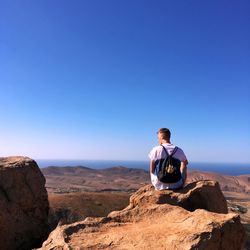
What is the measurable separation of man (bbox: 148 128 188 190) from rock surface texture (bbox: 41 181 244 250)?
252mm

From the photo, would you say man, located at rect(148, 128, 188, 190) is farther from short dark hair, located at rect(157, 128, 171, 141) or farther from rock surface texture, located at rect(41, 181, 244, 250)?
rock surface texture, located at rect(41, 181, 244, 250)

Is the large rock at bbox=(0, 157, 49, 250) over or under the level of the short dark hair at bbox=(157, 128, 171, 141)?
under

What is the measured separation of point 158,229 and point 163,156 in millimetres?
2211

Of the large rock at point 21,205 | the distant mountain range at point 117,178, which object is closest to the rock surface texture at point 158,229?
the large rock at point 21,205

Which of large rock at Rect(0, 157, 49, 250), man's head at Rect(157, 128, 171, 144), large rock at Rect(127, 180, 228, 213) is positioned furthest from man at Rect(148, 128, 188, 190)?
large rock at Rect(0, 157, 49, 250)

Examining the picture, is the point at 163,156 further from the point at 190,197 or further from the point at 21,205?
the point at 21,205

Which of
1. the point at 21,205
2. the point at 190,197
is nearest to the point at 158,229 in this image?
the point at 190,197

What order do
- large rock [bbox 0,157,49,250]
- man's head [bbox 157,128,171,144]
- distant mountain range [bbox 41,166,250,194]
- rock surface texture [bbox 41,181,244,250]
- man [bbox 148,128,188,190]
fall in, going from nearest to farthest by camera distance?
rock surface texture [bbox 41,181,244,250], man [bbox 148,128,188,190], man's head [bbox 157,128,171,144], large rock [bbox 0,157,49,250], distant mountain range [bbox 41,166,250,194]

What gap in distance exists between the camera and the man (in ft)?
28.5

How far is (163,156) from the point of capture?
8672mm

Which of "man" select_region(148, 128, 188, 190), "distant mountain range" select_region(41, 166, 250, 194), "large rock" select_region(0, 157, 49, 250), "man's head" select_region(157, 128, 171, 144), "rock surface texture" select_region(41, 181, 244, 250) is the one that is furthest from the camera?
"distant mountain range" select_region(41, 166, 250, 194)

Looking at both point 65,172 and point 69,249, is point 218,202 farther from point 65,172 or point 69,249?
point 65,172

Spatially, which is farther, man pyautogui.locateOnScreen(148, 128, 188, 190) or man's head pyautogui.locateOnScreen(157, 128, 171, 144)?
man's head pyautogui.locateOnScreen(157, 128, 171, 144)

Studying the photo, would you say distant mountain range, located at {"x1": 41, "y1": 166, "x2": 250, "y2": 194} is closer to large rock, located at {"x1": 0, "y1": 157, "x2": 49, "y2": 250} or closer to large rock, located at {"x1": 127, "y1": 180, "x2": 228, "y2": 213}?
large rock, located at {"x1": 0, "y1": 157, "x2": 49, "y2": 250}
